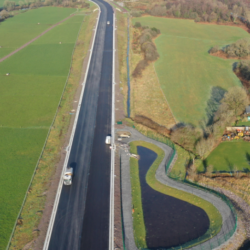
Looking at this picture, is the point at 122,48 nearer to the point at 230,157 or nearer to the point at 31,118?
the point at 31,118

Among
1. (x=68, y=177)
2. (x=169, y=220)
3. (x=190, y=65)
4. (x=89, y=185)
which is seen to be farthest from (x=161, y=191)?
(x=190, y=65)

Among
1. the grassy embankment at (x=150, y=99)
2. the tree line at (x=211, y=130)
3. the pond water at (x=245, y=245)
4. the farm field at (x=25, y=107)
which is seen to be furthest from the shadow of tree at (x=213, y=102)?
the farm field at (x=25, y=107)

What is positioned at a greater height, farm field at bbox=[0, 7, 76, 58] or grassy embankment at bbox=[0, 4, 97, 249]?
farm field at bbox=[0, 7, 76, 58]

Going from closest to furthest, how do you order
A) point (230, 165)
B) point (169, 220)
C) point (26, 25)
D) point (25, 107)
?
point (169, 220)
point (230, 165)
point (25, 107)
point (26, 25)

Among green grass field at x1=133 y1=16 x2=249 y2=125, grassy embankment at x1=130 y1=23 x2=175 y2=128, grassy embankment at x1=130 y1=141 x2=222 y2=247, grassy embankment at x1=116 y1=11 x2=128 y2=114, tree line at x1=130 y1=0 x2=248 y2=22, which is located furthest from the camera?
tree line at x1=130 y1=0 x2=248 y2=22

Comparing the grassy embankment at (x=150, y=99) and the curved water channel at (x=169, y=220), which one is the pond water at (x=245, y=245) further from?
the grassy embankment at (x=150, y=99)

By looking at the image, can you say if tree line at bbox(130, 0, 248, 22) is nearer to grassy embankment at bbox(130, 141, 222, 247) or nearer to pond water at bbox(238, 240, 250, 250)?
grassy embankment at bbox(130, 141, 222, 247)

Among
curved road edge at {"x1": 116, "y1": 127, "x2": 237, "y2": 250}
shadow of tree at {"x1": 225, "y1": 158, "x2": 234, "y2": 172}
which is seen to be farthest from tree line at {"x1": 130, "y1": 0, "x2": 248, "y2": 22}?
curved road edge at {"x1": 116, "y1": 127, "x2": 237, "y2": 250}
